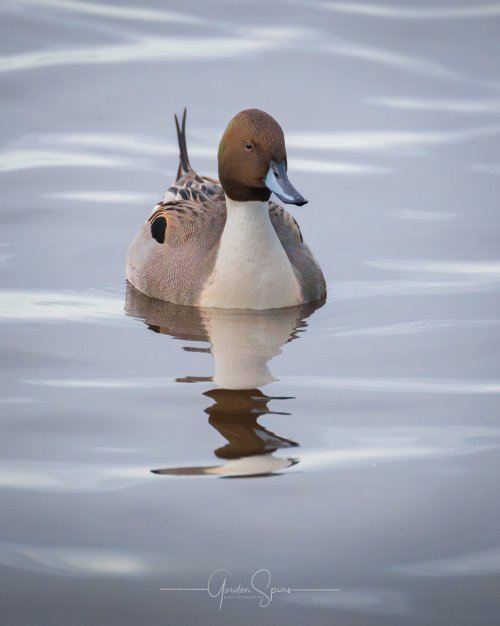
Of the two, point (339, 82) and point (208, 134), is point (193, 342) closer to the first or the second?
point (208, 134)

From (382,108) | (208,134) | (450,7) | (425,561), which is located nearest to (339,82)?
(382,108)

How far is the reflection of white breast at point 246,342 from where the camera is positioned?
23.9 ft

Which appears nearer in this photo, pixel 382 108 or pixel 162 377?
pixel 162 377

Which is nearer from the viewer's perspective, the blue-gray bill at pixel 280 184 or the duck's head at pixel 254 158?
the blue-gray bill at pixel 280 184

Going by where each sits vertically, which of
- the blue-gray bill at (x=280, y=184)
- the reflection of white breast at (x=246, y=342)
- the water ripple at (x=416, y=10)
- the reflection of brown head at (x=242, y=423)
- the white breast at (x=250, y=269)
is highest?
the water ripple at (x=416, y=10)

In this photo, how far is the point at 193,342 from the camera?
316 inches

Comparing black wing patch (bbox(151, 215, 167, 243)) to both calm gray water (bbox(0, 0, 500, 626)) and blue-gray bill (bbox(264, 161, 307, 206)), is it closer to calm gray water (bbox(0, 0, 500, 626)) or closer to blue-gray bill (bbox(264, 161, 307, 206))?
calm gray water (bbox(0, 0, 500, 626))

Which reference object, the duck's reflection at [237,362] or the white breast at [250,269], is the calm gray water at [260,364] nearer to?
the duck's reflection at [237,362]

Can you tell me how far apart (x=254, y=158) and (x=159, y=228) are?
138 cm

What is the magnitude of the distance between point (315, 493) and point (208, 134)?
750 cm

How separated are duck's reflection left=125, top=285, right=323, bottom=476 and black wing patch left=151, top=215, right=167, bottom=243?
419 mm

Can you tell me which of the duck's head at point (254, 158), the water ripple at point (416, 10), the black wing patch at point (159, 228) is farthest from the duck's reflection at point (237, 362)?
the water ripple at point (416, 10)

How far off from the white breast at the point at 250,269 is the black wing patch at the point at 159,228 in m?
0.76

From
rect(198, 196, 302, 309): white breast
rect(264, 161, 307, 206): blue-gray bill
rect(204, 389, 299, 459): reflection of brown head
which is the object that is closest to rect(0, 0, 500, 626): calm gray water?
rect(204, 389, 299, 459): reflection of brown head
